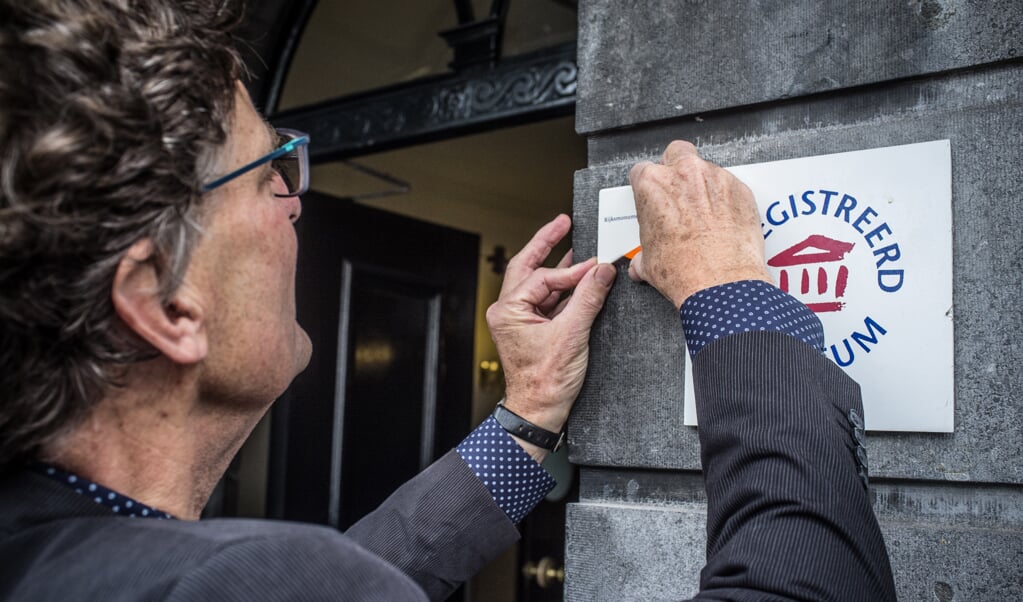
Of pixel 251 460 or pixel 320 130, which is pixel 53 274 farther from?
pixel 251 460

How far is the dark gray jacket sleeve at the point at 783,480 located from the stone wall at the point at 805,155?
0.23m

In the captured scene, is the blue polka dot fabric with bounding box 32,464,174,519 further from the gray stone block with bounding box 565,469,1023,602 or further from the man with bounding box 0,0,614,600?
the gray stone block with bounding box 565,469,1023,602

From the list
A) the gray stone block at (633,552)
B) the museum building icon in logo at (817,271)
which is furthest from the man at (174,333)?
the gray stone block at (633,552)

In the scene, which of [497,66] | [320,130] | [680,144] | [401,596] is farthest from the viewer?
[320,130]

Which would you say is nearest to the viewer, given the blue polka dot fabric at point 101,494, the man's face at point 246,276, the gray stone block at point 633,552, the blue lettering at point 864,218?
the blue polka dot fabric at point 101,494

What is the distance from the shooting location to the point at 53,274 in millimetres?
886

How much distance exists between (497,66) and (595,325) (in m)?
1.81

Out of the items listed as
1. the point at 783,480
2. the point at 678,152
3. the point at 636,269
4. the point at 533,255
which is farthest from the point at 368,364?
the point at 783,480

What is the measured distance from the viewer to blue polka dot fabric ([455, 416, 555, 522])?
145cm

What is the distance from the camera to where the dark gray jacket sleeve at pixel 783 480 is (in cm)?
96

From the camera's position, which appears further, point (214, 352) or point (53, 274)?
point (214, 352)

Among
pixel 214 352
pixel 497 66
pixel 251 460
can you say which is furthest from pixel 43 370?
pixel 251 460

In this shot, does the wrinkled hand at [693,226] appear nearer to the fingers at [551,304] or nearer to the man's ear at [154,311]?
the fingers at [551,304]

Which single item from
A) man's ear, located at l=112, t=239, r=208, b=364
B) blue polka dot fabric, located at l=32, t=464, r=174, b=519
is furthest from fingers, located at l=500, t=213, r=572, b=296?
blue polka dot fabric, located at l=32, t=464, r=174, b=519
